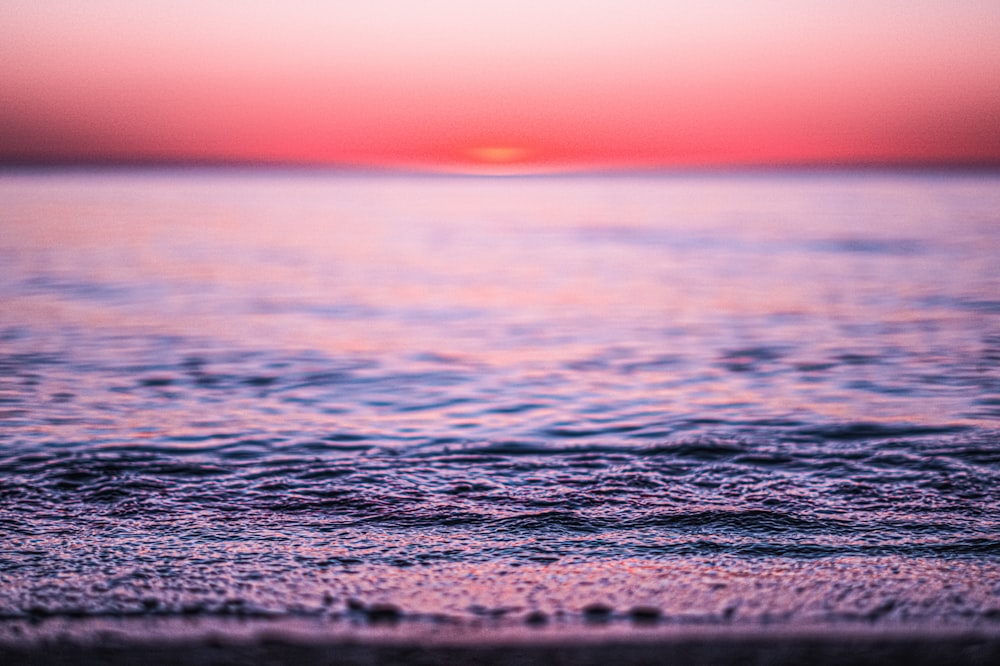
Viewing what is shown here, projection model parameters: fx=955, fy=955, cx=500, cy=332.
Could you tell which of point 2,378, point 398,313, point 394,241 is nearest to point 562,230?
point 394,241

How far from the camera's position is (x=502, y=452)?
27.3ft

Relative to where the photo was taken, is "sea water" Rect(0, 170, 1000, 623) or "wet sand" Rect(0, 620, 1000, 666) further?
"sea water" Rect(0, 170, 1000, 623)

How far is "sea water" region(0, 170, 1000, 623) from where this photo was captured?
502 cm

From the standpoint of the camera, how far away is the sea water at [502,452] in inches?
198

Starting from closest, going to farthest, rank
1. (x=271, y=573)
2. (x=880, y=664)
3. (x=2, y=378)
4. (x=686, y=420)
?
(x=880, y=664), (x=271, y=573), (x=686, y=420), (x=2, y=378)

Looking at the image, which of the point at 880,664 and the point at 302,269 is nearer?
the point at 880,664

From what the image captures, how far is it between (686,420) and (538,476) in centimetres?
259

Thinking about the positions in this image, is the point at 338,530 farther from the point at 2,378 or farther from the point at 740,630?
the point at 2,378

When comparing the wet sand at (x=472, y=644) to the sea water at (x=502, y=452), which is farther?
the sea water at (x=502, y=452)

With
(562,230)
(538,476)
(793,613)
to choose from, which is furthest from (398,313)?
(562,230)

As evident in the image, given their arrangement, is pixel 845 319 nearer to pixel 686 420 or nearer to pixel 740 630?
pixel 686 420

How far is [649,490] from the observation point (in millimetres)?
7062

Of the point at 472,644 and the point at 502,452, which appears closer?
the point at 472,644

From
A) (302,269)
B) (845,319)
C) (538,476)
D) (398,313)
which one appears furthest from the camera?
(302,269)
